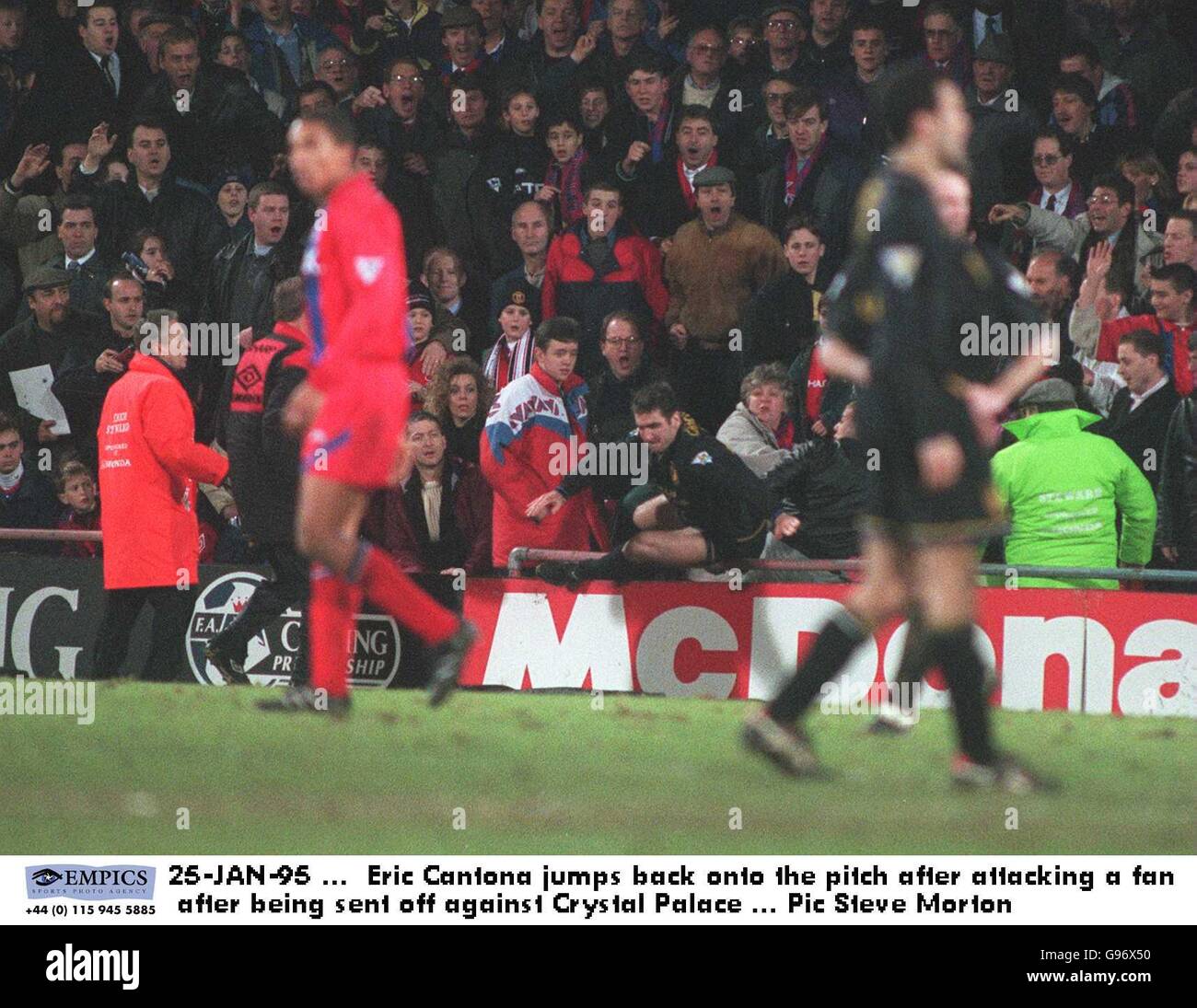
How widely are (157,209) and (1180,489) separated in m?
5.63

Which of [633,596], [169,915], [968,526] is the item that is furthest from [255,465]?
[968,526]

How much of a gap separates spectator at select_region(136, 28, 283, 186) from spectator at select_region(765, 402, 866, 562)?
153 inches

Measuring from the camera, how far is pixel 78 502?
1042 centimetres

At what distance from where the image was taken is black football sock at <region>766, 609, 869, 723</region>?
18.1 ft

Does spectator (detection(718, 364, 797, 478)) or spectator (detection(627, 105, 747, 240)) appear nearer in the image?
spectator (detection(718, 364, 797, 478))

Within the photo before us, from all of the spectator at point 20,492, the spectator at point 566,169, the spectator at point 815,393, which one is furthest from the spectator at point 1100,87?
the spectator at point 20,492

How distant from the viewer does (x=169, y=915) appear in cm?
584

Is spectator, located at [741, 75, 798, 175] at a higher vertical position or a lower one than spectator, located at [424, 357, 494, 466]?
higher

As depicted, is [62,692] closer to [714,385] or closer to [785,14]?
[714,385]
